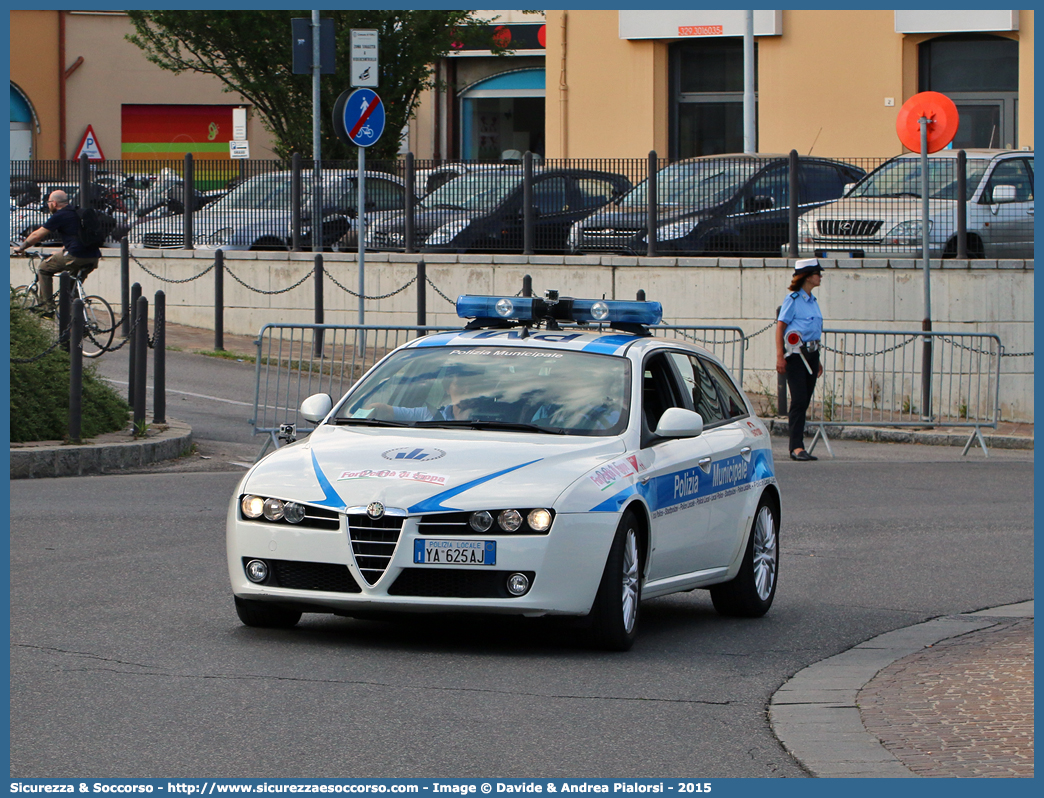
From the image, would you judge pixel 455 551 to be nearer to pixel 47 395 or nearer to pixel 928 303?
pixel 47 395

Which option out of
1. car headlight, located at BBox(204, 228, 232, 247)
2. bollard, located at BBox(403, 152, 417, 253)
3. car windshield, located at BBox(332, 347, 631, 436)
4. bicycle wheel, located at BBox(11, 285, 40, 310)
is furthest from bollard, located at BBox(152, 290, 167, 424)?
car headlight, located at BBox(204, 228, 232, 247)

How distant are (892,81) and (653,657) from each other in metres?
29.3

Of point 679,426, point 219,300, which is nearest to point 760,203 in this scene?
point 219,300

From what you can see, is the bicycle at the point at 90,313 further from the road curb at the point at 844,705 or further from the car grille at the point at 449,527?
the road curb at the point at 844,705

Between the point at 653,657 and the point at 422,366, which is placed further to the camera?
the point at 422,366

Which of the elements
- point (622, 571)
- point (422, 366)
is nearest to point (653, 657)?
point (622, 571)

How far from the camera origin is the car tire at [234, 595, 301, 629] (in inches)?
316

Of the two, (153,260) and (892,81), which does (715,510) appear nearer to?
(153,260)

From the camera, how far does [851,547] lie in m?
11.8

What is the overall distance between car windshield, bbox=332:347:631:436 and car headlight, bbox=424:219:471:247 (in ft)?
52.4

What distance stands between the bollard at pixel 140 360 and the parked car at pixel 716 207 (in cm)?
928

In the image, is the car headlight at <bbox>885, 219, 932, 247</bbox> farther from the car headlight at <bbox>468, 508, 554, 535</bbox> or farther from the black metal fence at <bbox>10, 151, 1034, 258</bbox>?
the car headlight at <bbox>468, 508, 554, 535</bbox>

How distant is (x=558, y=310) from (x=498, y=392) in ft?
3.54

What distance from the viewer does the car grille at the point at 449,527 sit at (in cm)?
743
